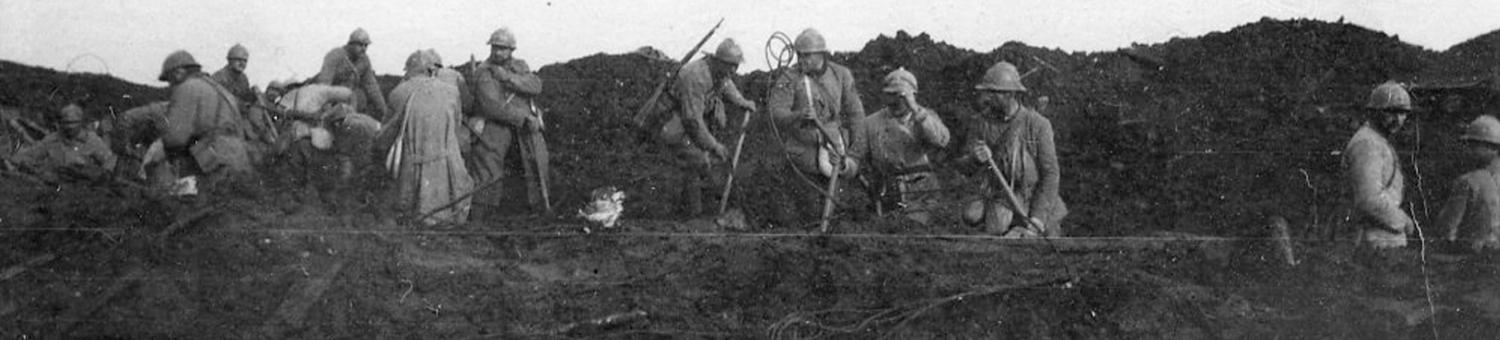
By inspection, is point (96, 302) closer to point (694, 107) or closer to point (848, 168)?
point (694, 107)

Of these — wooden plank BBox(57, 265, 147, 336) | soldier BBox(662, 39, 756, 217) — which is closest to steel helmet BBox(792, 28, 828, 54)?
soldier BBox(662, 39, 756, 217)

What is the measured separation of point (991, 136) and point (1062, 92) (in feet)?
24.7

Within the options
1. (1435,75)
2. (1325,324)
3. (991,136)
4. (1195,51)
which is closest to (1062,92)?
(1195,51)

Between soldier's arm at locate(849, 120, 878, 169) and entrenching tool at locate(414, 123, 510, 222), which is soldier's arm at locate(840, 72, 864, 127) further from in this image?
entrenching tool at locate(414, 123, 510, 222)

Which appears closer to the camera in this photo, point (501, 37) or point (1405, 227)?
point (1405, 227)

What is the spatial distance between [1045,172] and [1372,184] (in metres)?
1.92

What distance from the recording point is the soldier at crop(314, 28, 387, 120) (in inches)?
500

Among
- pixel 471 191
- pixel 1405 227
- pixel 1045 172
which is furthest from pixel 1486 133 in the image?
pixel 471 191

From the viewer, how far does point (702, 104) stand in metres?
10.8

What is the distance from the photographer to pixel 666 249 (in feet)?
30.9

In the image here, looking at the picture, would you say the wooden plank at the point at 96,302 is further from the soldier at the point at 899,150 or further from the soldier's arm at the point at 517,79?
the soldier at the point at 899,150

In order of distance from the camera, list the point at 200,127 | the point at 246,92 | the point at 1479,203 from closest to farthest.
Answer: the point at 1479,203 → the point at 200,127 → the point at 246,92

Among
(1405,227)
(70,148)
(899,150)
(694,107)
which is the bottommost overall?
(70,148)

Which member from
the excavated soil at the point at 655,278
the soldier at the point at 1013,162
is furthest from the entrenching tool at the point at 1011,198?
the excavated soil at the point at 655,278
